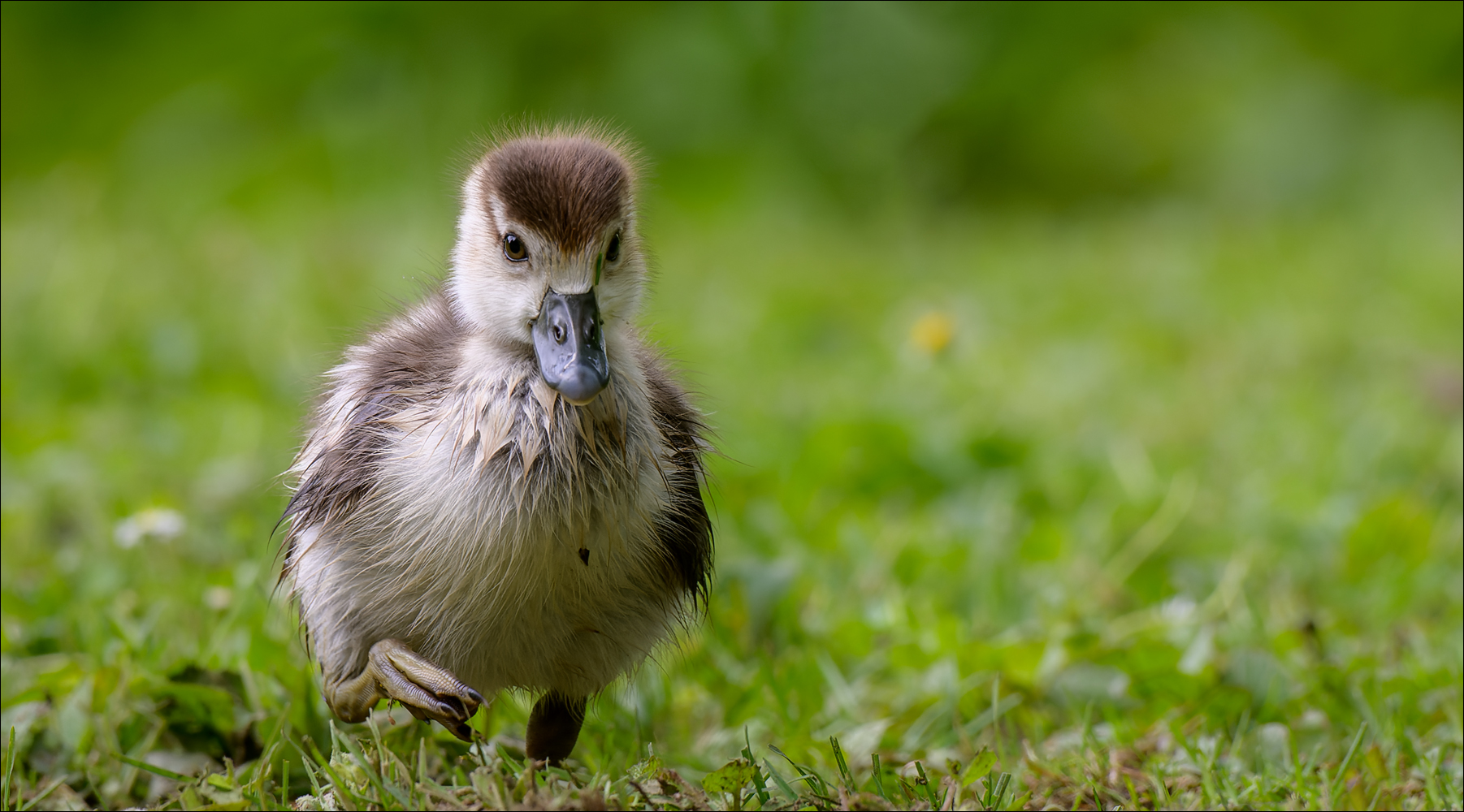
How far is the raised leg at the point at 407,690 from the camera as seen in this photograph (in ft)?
6.60

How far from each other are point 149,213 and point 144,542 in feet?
12.6

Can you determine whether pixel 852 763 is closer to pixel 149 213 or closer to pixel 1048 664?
pixel 1048 664

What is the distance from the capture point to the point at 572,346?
80.0 inches

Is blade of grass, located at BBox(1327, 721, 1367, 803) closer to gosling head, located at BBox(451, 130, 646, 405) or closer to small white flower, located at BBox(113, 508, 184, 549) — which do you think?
gosling head, located at BBox(451, 130, 646, 405)

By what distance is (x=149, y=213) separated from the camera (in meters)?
6.64

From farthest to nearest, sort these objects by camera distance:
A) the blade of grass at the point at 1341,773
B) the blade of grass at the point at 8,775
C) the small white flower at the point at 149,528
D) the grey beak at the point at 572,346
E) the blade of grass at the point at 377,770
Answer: the small white flower at the point at 149,528 → the blade of grass at the point at 1341,773 → the blade of grass at the point at 8,775 → the grey beak at the point at 572,346 → the blade of grass at the point at 377,770

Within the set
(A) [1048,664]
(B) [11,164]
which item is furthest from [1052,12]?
(A) [1048,664]

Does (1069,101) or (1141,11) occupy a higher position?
(1141,11)

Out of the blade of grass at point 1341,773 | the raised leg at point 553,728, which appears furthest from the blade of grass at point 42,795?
the blade of grass at point 1341,773

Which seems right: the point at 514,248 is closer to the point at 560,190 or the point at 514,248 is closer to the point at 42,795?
the point at 560,190

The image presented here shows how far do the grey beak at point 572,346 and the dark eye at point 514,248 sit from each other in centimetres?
8

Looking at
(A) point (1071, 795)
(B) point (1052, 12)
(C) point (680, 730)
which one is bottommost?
(C) point (680, 730)

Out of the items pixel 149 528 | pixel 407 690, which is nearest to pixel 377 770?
pixel 407 690

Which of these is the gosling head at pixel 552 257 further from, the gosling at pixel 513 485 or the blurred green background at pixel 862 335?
the blurred green background at pixel 862 335
